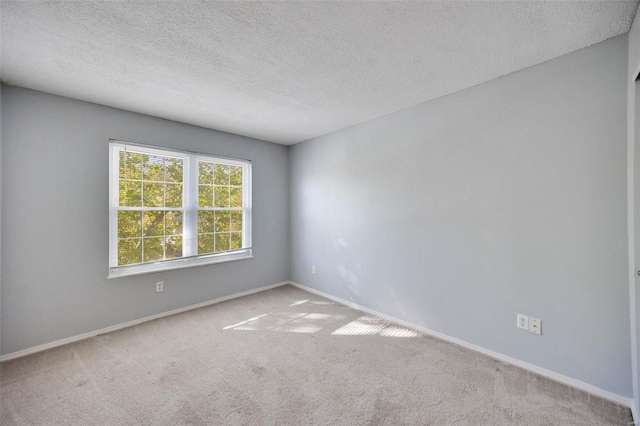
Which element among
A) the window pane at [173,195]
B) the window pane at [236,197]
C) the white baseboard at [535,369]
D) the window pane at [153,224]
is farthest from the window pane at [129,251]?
the white baseboard at [535,369]

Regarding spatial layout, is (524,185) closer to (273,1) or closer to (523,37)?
(523,37)

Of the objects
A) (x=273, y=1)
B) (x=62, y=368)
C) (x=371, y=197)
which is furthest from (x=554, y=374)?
(x=62, y=368)

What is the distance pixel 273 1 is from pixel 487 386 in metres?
2.96

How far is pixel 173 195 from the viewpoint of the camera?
3373 millimetres

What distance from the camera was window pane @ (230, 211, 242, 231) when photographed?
3.99 metres

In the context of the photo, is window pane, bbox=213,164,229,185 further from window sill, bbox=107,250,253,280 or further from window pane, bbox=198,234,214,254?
window sill, bbox=107,250,253,280

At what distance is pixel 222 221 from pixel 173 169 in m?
0.96

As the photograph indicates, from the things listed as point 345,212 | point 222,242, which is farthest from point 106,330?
point 345,212

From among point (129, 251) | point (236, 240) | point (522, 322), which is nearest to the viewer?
point (522, 322)

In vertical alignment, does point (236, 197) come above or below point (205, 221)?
above

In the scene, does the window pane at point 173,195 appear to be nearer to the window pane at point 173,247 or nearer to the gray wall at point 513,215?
the window pane at point 173,247

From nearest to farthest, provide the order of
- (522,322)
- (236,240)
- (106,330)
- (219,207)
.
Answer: (522,322) → (106,330) → (219,207) → (236,240)

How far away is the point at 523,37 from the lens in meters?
1.76

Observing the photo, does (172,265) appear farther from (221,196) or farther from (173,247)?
(221,196)
